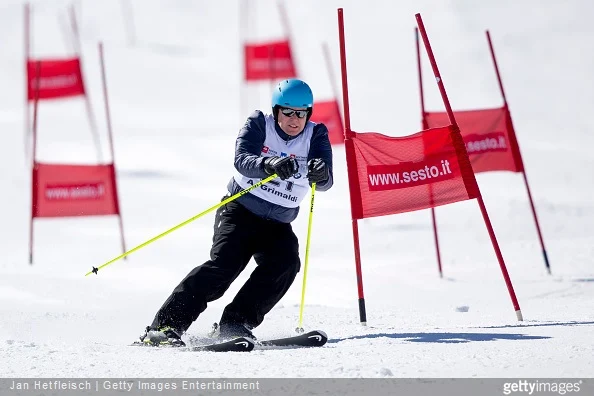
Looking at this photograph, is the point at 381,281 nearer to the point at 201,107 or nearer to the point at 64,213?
the point at 64,213

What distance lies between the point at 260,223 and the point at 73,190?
187 inches

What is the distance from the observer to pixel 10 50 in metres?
28.1

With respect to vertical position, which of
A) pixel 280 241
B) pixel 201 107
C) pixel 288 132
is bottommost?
pixel 280 241

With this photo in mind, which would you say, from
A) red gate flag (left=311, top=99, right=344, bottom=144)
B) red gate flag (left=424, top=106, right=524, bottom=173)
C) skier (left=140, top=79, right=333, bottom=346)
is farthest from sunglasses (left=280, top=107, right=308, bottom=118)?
red gate flag (left=311, top=99, right=344, bottom=144)

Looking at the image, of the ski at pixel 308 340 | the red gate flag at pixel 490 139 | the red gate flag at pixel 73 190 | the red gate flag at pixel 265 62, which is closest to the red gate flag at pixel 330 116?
the red gate flag at pixel 265 62

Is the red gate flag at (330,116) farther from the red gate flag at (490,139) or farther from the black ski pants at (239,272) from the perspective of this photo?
the black ski pants at (239,272)

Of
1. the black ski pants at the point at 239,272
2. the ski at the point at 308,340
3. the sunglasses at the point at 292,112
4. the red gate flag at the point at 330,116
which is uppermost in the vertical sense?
the red gate flag at the point at 330,116

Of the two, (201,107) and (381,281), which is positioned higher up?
(201,107)

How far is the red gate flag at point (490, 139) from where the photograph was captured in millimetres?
8164

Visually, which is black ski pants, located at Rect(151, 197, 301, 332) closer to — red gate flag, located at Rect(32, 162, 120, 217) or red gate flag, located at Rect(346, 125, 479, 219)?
red gate flag, located at Rect(346, 125, 479, 219)

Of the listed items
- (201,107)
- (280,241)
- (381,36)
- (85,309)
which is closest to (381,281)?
(85,309)

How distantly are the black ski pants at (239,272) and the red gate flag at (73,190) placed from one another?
4531 mm

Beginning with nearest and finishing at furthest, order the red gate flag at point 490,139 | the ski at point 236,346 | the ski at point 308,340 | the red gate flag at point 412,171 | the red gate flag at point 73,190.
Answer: the ski at point 236,346
the ski at point 308,340
the red gate flag at point 412,171
the red gate flag at point 490,139
the red gate flag at point 73,190
